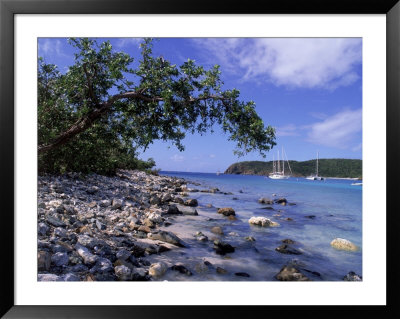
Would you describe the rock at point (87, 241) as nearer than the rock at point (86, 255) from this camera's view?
No

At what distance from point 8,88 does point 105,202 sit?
291 centimetres

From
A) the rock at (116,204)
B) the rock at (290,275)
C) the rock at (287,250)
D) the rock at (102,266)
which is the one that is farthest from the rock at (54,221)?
the rock at (287,250)

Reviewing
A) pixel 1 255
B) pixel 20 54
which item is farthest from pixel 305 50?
pixel 1 255

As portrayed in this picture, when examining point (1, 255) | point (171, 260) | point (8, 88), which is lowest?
point (171, 260)

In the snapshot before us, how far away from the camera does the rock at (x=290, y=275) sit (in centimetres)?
228

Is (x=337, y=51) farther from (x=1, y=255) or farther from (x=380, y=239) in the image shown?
(x=1, y=255)

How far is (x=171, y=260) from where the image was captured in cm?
262

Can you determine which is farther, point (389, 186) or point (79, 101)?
point (79, 101)

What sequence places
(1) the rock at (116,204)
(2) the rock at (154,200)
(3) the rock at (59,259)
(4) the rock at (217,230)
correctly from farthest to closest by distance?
1. (2) the rock at (154,200)
2. (1) the rock at (116,204)
3. (4) the rock at (217,230)
4. (3) the rock at (59,259)

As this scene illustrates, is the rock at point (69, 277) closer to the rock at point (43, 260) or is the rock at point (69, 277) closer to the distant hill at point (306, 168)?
the rock at point (43, 260)

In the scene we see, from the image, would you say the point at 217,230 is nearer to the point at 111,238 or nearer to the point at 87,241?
the point at 111,238

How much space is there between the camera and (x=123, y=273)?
215cm

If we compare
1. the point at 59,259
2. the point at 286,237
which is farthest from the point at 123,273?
the point at 286,237

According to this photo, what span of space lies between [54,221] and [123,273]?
115 cm
